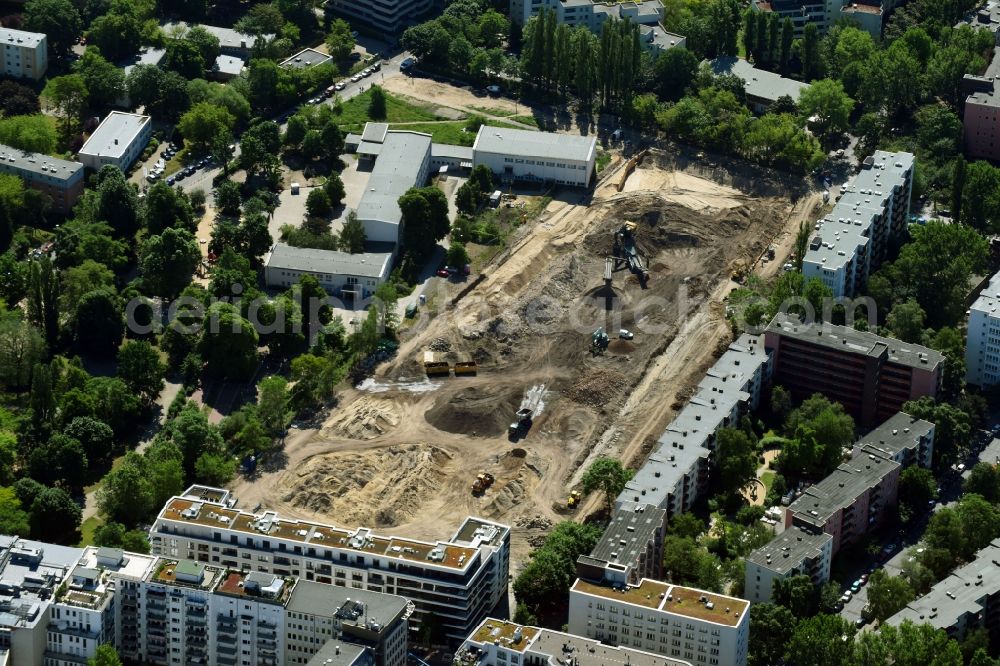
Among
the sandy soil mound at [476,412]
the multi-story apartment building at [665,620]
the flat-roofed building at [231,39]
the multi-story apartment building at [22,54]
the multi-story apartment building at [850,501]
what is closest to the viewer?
the multi-story apartment building at [665,620]

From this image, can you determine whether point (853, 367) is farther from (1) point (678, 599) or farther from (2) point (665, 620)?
(2) point (665, 620)

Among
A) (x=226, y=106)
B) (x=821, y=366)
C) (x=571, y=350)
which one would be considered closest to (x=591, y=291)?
(x=571, y=350)

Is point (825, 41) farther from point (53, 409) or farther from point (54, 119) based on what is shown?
point (53, 409)

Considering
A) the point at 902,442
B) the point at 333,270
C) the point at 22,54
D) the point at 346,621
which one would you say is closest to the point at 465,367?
the point at 333,270

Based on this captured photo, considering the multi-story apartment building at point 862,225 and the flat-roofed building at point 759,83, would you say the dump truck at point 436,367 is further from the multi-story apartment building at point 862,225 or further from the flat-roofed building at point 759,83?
the flat-roofed building at point 759,83

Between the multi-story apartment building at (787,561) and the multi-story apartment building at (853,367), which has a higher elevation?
the multi-story apartment building at (853,367)

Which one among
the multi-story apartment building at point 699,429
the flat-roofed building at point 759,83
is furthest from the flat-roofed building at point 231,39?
the multi-story apartment building at point 699,429
